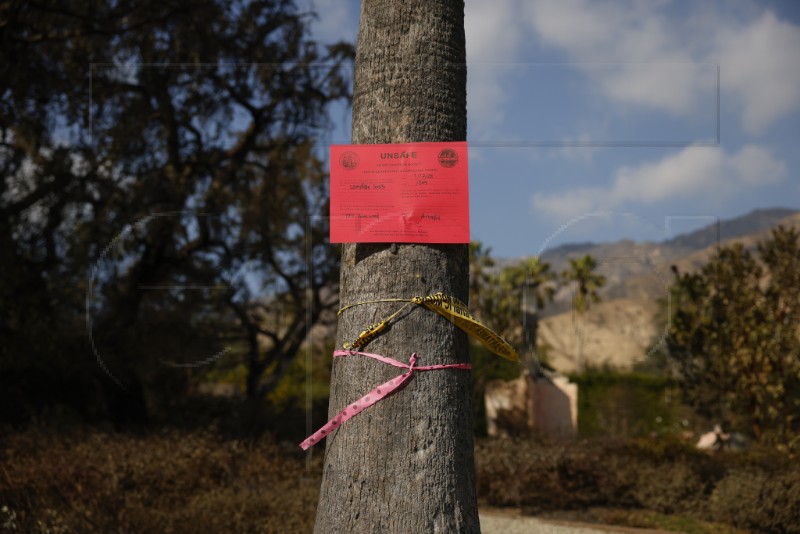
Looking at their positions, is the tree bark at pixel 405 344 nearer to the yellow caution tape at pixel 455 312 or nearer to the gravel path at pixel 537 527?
the yellow caution tape at pixel 455 312

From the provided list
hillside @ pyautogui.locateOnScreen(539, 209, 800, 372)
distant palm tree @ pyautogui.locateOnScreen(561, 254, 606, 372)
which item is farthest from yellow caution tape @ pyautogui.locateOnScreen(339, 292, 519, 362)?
distant palm tree @ pyautogui.locateOnScreen(561, 254, 606, 372)

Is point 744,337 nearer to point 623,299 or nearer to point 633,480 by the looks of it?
point 633,480

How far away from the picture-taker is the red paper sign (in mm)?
2926

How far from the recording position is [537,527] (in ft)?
19.8

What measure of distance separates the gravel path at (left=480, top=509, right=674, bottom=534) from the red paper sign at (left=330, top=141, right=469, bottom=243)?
363 cm

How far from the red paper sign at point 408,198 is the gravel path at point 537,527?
11.9 feet

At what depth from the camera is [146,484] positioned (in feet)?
19.6

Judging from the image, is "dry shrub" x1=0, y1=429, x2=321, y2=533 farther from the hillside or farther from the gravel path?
the hillside

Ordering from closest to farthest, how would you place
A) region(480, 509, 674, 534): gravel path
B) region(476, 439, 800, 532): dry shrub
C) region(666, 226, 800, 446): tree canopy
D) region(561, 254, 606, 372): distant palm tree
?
region(480, 509, 674, 534): gravel path < region(476, 439, 800, 532): dry shrub < region(666, 226, 800, 446): tree canopy < region(561, 254, 606, 372): distant palm tree

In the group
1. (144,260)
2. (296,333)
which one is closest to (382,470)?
(144,260)

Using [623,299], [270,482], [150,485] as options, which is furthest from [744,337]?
[150,485]

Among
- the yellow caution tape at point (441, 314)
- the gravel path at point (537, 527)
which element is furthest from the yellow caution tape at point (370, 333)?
the gravel path at point (537, 527)

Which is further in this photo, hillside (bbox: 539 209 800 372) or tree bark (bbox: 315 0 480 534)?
hillside (bbox: 539 209 800 372)

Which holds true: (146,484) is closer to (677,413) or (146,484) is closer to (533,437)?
(533,437)
